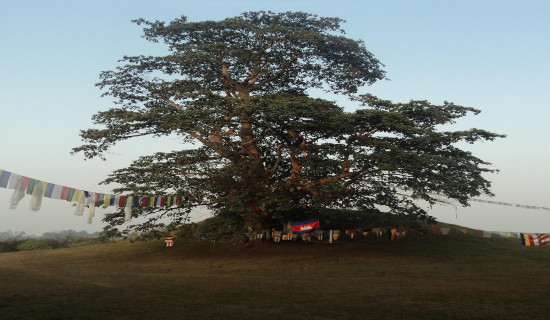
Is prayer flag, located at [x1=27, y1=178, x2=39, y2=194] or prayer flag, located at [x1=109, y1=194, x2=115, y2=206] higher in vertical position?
prayer flag, located at [x1=109, y1=194, x2=115, y2=206]

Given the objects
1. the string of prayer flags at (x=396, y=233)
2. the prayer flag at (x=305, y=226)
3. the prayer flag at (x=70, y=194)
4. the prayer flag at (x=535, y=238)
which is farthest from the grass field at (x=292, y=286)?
the prayer flag at (x=70, y=194)

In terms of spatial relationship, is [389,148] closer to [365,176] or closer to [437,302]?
[365,176]

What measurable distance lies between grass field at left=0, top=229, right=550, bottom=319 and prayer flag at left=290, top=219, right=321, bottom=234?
1.34 meters

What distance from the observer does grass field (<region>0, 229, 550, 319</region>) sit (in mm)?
10570

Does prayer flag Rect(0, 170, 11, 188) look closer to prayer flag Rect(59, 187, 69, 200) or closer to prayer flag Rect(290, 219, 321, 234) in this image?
prayer flag Rect(59, 187, 69, 200)

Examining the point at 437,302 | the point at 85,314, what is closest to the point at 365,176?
the point at 437,302

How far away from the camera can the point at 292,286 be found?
15.0 meters

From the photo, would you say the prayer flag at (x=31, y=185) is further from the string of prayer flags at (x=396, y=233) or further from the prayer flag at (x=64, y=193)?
the string of prayer flags at (x=396, y=233)

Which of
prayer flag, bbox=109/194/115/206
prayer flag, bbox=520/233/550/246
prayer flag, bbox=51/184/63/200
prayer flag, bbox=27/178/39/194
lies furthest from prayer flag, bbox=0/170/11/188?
prayer flag, bbox=520/233/550/246

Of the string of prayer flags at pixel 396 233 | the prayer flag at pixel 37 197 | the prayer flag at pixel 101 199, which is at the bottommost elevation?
the prayer flag at pixel 37 197

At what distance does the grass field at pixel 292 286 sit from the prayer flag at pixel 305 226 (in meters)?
1.34

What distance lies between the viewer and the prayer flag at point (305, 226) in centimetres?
2597

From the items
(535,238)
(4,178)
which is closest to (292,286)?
(4,178)

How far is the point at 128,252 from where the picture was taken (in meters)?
30.2
